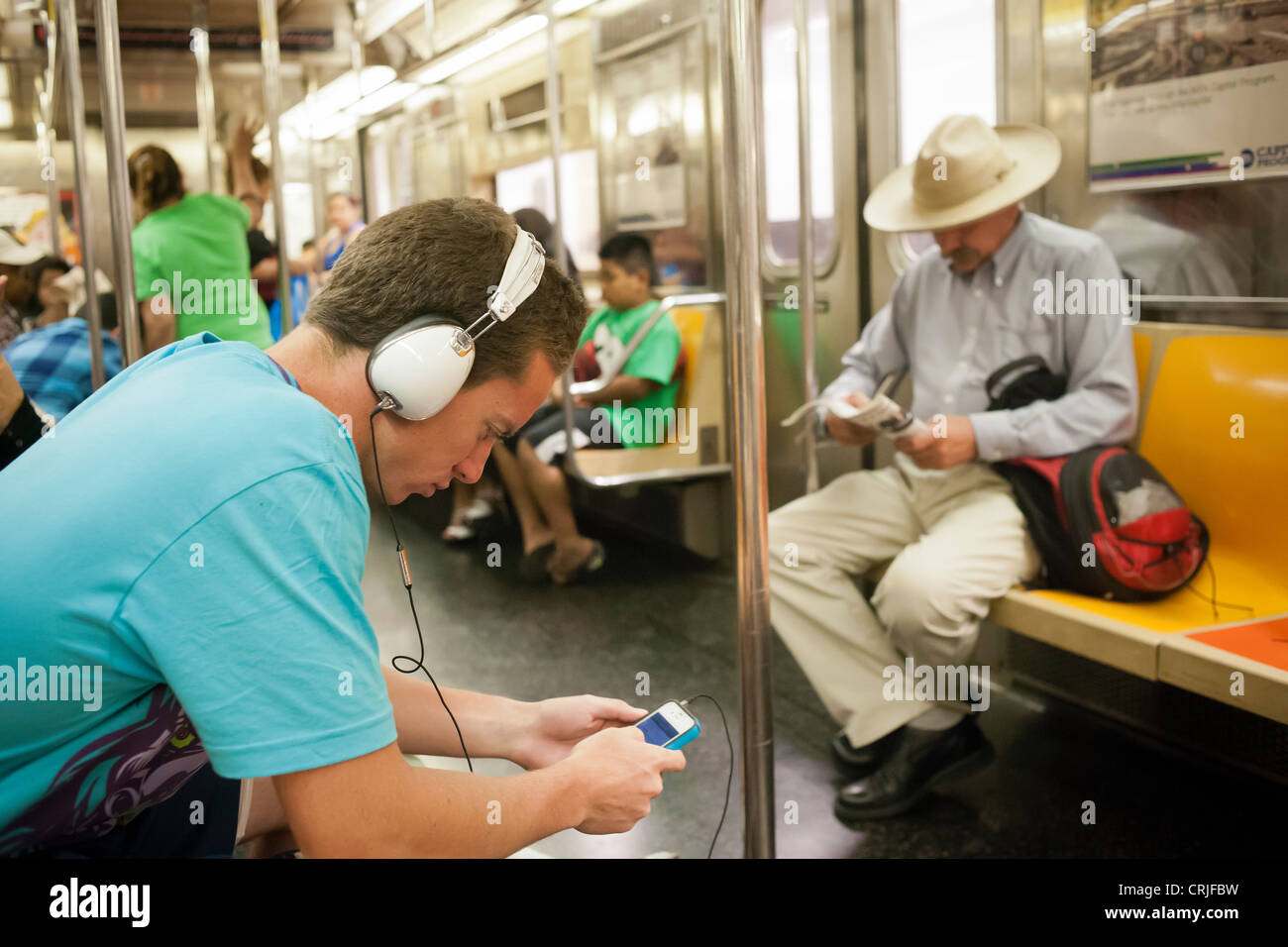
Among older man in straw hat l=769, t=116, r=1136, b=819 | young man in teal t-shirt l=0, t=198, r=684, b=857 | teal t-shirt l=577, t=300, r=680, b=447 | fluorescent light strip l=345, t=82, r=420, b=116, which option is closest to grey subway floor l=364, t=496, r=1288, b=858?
older man in straw hat l=769, t=116, r=1136, b=819

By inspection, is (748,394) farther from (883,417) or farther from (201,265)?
(201,265)

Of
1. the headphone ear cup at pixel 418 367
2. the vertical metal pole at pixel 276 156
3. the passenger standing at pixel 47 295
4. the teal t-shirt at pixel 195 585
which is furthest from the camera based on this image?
the passenger standing at pixel 47 295

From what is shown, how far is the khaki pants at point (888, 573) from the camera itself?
283cm

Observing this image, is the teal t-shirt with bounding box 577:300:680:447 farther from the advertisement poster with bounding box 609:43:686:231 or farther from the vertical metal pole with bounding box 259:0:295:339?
the vertical metal pole with bounding box 259:0:295:339

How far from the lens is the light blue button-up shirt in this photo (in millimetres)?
2891

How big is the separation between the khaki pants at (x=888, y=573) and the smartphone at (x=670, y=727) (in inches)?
51.9

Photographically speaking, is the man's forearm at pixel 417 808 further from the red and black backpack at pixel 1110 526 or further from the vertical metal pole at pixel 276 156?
the red and black backpack at pixel 1110 526

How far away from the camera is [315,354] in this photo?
4.26 feet

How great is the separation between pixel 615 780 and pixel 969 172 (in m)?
2.32

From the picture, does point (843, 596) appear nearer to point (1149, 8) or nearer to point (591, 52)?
point (1149, 8)

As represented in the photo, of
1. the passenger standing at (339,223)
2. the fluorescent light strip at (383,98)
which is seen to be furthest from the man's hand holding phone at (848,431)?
the fluorescent light strip at (383,98)

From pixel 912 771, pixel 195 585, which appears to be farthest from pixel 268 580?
pixel 912 771

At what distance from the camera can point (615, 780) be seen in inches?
50.5
